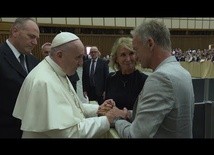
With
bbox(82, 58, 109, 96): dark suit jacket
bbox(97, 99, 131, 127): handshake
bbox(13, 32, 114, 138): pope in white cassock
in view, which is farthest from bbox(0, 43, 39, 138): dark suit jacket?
bbox(82, 58, 109, 96): dark suit jacket

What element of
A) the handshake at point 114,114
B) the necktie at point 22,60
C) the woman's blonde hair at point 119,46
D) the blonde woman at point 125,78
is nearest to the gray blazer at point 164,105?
the handshake at point 114,114

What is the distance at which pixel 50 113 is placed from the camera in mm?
2092

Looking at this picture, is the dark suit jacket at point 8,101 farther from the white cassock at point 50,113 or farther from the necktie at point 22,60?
the white cassock at point 50,113

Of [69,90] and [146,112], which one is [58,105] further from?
[146,112]

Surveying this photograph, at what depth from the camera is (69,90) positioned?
8.24 feet

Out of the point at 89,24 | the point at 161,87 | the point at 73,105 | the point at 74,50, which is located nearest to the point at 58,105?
the point at 73,105

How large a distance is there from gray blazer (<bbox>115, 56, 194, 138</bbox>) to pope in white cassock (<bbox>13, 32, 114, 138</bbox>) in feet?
1.37

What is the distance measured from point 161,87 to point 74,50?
2.87 feet

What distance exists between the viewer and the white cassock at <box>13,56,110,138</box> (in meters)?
2.09

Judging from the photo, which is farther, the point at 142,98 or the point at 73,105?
the point at 73,105

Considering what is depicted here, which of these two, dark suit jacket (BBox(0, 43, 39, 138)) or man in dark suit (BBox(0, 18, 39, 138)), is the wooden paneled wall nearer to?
man in dark suit (BBox(0, 18, 39, 138))

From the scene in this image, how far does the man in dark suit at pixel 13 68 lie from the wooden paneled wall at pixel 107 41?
13.7 meters

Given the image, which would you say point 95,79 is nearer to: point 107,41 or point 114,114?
point 114,114
